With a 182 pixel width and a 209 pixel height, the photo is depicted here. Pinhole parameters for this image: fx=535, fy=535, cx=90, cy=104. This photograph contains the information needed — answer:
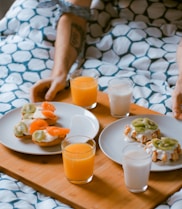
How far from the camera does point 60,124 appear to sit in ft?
5.57

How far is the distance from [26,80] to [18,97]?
18 cm

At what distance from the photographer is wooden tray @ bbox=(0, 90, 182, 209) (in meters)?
1.35

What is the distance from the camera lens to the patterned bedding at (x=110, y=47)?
2.03 metres

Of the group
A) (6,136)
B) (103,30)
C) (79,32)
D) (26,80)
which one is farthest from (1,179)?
(103,30)

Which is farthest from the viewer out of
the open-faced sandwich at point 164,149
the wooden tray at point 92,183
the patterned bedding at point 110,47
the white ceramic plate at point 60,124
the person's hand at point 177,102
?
the patterned bedding at point 110,47

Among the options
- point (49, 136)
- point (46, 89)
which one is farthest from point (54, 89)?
point (49, 136)

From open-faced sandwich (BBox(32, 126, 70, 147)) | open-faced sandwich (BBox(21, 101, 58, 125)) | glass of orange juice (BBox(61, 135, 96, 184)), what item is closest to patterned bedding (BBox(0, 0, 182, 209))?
open-faced sandwich (BBox(21, 101, 58, 125))

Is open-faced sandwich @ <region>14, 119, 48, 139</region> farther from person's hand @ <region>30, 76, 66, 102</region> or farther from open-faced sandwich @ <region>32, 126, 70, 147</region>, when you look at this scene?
person's hand @ <region>30, 76, 66, 102</region>

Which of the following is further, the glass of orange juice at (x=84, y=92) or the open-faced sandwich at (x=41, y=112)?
the glass of orange juice at (x=84, y=92)

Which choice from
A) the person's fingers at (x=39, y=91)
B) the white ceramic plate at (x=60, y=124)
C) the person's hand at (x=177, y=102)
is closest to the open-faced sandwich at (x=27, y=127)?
the white ceramic plate at (x=60, y=124)

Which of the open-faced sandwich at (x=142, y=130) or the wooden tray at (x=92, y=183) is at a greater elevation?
the open-faced sandwich at (x=142, y=130)

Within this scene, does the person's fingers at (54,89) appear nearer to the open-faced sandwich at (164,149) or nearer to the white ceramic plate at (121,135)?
the white ceramic plate at (121,135)

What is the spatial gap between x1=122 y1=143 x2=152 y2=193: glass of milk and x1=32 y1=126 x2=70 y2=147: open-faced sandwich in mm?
240

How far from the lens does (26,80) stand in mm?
2117
